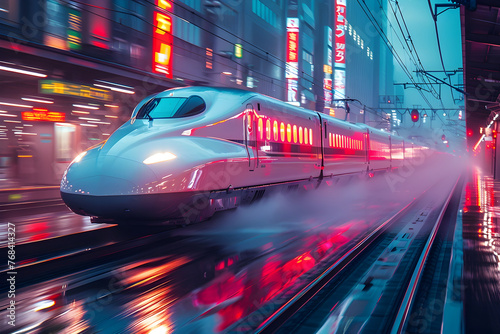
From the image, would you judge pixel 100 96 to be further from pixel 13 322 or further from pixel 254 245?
pixel 13 322

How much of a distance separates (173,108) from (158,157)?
5.49 feet

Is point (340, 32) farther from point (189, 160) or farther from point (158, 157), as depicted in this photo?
point (158, 157)

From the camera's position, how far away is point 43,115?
1730 cm

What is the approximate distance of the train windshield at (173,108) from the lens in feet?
26.2

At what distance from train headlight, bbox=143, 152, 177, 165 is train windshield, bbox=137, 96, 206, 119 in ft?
4.21

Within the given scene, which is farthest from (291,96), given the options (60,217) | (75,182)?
(75,182)

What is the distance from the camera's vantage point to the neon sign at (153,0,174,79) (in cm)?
2080

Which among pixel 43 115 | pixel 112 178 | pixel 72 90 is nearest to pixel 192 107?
pixel 112 178

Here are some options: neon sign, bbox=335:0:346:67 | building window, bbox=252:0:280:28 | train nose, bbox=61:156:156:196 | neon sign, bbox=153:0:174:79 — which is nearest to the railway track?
train nose, bbox=61:156:156:196

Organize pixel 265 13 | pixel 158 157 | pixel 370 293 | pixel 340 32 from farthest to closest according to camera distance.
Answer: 1. pixel 340 32
2. pixel 265 13
3. pixel 158 157
4. pixel 370 293

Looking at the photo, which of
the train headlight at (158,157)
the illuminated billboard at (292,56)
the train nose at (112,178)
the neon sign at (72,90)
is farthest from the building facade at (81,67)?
the illuminated billboard at (292,56)

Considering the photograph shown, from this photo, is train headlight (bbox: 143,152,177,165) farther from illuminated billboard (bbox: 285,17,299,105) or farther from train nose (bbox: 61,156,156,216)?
illuminated billboard (bbox: 285,17,299,105)

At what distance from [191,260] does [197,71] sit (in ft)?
64.8

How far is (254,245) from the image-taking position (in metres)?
7.41
